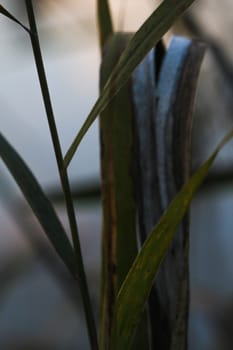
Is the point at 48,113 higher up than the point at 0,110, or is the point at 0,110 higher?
the point at 0,110

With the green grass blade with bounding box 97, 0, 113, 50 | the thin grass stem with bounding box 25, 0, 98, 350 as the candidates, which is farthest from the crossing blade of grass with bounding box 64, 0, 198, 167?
the green grass blade with bounding box 97, 0, 113, 50

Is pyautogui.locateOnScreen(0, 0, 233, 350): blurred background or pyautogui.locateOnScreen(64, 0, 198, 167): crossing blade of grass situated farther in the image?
pyautogui.locateOnScreen(0, 0, 233, 350): blurred background

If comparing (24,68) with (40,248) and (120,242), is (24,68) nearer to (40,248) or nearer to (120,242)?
(40,248)

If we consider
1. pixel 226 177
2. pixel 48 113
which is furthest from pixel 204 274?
pixel 48 113

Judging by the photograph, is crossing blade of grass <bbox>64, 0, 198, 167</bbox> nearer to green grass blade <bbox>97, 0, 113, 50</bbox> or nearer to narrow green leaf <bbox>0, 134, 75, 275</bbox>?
narrow green leaf <bbox>0, 134, 75, 275</bbox>

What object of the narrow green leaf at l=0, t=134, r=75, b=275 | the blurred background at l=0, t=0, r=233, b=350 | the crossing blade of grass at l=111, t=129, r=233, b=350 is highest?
the blurred background at l=0, t=0, r=233, b=350

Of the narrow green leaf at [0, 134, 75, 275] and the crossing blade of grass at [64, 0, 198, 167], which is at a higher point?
the crossing blade of grass at [64, 0, 198, 167]
